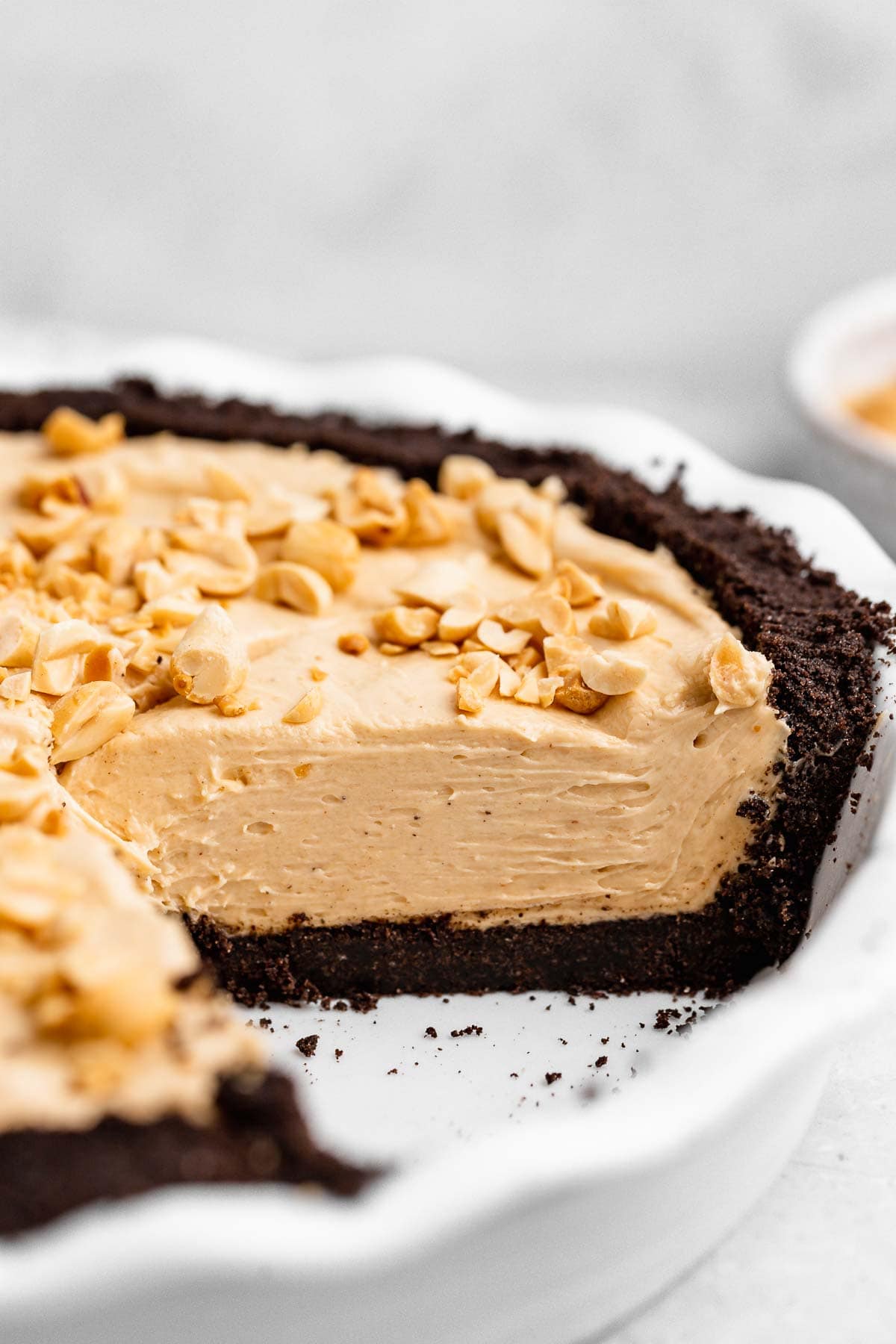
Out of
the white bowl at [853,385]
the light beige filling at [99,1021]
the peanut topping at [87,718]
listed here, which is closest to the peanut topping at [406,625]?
the peanut topping at [87,718]

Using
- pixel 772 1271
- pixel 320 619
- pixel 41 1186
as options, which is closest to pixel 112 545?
pixel 320 619

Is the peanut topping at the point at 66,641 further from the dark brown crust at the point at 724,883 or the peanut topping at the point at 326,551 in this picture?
the dark brown crust at the point at 724,883

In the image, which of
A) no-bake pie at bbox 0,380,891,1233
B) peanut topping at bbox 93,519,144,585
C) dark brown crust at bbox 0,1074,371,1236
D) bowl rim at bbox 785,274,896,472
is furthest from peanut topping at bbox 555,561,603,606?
dark brown crust at bbox 0,1074,371,1236

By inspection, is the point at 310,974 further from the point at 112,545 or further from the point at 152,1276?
the point at 152,1276

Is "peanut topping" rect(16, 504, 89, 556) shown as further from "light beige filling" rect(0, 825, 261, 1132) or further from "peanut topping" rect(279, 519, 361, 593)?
"light beige filling" rect(0, 825, 261, 1132)

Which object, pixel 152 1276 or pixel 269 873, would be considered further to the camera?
pixel 269 873

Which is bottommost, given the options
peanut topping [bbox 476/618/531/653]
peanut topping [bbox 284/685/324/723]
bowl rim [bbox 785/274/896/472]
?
peanut topping [bbox 284/685/324/723]
